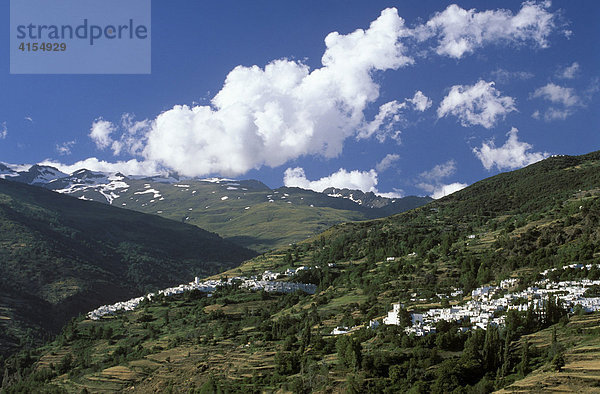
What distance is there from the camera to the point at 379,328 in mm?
72875

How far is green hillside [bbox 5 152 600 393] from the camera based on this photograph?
182ft

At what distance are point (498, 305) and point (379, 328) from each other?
639 inches

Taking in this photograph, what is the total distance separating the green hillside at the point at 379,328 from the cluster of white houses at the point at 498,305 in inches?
86.8

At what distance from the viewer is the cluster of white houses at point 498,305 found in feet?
211

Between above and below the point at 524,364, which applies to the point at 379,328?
above

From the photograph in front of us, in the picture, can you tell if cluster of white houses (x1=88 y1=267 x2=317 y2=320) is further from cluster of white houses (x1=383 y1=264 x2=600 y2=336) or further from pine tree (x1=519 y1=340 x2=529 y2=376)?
pine tree (x1=519 y1=340 x2=529 y2=376)

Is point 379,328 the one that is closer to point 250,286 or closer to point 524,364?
point 524,364

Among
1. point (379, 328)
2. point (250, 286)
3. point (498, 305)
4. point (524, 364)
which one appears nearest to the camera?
point (524, 364)

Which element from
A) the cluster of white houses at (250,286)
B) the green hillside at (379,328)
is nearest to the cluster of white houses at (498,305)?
the green hillside at (379,328)

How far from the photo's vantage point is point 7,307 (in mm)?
147000

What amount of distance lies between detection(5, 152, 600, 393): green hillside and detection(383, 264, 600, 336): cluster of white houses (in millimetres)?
2204

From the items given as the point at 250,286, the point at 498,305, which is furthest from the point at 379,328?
the point at 250,286

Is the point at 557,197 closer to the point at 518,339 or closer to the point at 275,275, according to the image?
the point at 275,275

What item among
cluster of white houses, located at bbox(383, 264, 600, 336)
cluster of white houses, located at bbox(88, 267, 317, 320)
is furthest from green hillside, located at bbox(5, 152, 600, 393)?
cluster of white houses, located at bbox(88, 267, 317, 320)
